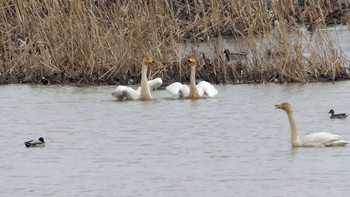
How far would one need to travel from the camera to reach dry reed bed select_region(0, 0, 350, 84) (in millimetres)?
18844

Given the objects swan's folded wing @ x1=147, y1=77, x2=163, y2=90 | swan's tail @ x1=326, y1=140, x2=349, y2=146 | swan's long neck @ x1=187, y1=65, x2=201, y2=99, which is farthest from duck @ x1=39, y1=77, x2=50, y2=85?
swan's tail @ x1=326, y1=140, x2=349, y2=146

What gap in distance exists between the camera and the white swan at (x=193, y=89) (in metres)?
17.8

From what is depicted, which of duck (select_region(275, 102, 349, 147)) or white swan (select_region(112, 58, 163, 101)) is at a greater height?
white swan (select_region(112, 58, 163, 101))


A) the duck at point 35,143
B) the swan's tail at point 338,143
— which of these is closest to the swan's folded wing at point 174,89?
the duck at point 35,143

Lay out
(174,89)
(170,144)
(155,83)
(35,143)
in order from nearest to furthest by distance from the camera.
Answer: (35,143) < (170,144) < (174,89) < (155,83)

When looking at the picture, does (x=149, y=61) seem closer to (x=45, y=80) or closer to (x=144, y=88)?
(x=144, y=88)

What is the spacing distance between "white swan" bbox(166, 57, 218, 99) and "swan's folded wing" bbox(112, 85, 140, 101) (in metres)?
0.62

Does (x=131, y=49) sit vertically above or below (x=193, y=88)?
above

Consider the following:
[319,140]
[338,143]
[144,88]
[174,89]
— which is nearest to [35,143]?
[319,140]

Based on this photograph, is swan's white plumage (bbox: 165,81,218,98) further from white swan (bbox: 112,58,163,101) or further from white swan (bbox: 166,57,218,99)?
white swan (bbox: 112,58,163,101)

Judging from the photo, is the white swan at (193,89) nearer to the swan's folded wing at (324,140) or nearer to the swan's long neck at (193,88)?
the swan's long neck at (193,88)

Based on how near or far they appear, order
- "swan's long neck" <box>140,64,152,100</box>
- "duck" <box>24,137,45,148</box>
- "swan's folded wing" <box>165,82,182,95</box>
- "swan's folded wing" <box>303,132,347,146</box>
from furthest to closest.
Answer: "swan's long neck" <box>140,64,152,100</box> → "swan's folded wing" <box>165,82,182,95</box> → "duck" <box>24,137,45,148</box> → "swan's folded wing" <box>303,132,347,146</box>

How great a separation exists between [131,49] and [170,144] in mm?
5635

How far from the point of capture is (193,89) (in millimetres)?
18047
